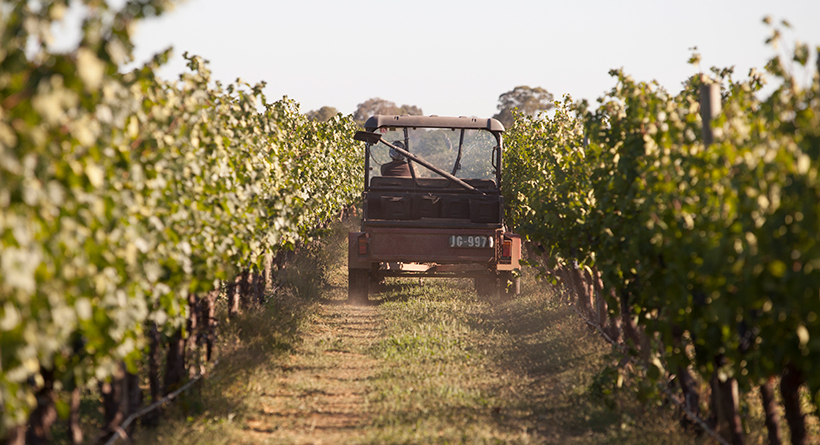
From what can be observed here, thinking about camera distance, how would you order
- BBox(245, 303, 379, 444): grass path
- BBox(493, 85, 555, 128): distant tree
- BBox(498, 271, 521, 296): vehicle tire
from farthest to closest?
BBox(493, 85, 555, 128): distant tree → BBox(498, 271, 521, 296): vehicle tire → BBox(245, 303, 379, 444): grass path

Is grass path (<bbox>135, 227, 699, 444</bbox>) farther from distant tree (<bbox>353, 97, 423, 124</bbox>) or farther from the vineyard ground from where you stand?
distant tree (<bbox>353, 97, 423, 124</bbox>)

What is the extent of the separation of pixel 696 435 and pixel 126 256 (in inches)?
157

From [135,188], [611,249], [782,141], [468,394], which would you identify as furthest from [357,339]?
[782,141]

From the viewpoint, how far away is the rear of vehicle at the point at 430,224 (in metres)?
11.0

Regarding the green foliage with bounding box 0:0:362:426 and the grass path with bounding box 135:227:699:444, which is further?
the grass path with bounding box 135:227:699:444

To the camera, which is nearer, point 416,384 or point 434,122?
point 416,384

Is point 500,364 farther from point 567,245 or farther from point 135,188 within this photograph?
point 135,188

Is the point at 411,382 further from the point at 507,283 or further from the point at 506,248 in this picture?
the point at 507,283

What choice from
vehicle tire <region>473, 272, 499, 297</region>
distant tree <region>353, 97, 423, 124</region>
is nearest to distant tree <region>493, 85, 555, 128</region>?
distant tree <region>353, 97, 423, 124</region>

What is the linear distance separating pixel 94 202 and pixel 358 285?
9.49 meters

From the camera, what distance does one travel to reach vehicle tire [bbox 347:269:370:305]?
12.0m

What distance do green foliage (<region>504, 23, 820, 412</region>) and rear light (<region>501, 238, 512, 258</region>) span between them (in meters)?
5.28

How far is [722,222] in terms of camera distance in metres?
3.31

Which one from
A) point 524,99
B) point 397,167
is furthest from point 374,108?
point 397,167
